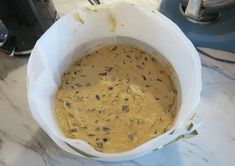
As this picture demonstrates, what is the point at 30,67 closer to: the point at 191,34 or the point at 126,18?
the point at 126,18

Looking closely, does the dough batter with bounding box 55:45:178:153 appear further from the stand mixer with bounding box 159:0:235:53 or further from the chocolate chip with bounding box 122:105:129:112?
the stand mixer with bounding box 159:0:235:53

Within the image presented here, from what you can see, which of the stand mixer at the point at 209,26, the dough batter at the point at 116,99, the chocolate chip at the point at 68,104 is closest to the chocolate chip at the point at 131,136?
the dough batter at the point at 116,99

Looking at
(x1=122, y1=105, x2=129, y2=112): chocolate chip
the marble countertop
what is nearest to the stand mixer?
the marble countertop

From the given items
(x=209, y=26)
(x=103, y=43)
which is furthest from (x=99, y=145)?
(x=209, y=26)

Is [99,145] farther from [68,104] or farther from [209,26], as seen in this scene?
[209,26]

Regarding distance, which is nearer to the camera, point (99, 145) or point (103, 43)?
point (99, 145)

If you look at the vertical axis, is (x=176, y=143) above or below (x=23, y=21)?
below
